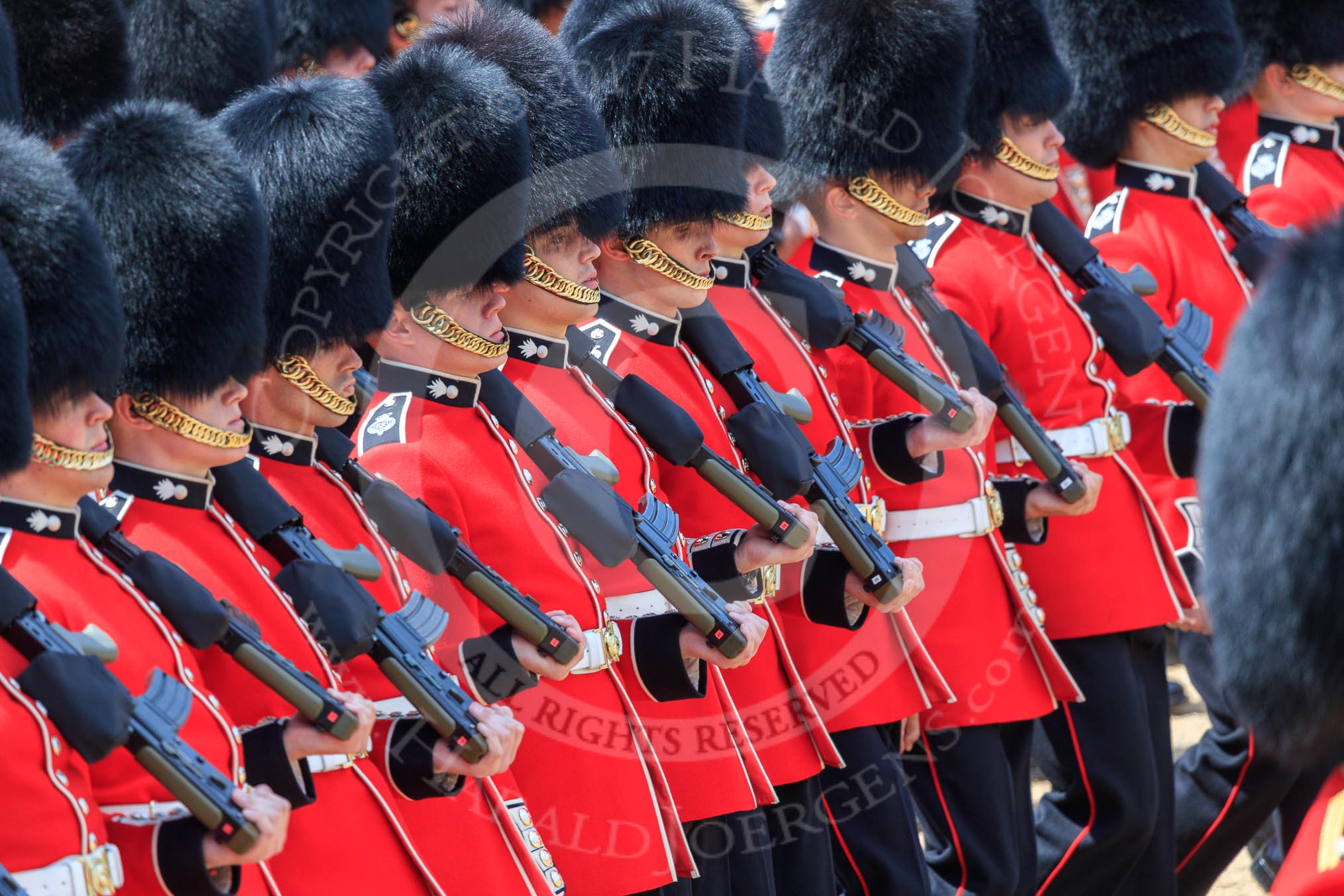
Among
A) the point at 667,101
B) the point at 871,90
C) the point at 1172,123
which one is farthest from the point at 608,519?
the point at 1172,123

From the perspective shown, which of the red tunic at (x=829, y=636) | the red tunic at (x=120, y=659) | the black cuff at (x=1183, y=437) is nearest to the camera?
the red tunic at (x=120, y=659)

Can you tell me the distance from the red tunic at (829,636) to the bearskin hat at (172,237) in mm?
1263

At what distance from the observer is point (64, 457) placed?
2393 mm

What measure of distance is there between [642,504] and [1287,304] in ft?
4.92

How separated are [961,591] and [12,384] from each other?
2.23 meters

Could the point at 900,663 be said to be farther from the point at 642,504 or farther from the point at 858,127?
the point at 858,127

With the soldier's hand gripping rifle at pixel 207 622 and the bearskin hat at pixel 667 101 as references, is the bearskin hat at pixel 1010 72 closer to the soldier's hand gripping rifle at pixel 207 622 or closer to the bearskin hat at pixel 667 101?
the bearskin hat at pixel 667 101

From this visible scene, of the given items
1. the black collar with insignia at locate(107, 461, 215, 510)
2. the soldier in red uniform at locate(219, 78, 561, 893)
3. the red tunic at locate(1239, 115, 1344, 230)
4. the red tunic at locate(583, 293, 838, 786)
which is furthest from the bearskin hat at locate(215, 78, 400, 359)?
the red tunic at locate(1239, 115, 1344, 230)

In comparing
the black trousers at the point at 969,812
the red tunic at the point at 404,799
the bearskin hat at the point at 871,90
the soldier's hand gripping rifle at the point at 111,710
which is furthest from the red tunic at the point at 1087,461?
the soldier's hand gripping rifle at the point at 111,710

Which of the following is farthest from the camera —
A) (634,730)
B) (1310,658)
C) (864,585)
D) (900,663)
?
(900,663)

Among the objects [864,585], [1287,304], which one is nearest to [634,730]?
[864,585]

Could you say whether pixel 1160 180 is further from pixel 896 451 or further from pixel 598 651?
pixel 598 651

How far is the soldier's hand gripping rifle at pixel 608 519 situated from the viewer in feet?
9.81

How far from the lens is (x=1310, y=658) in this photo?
1819 mm
